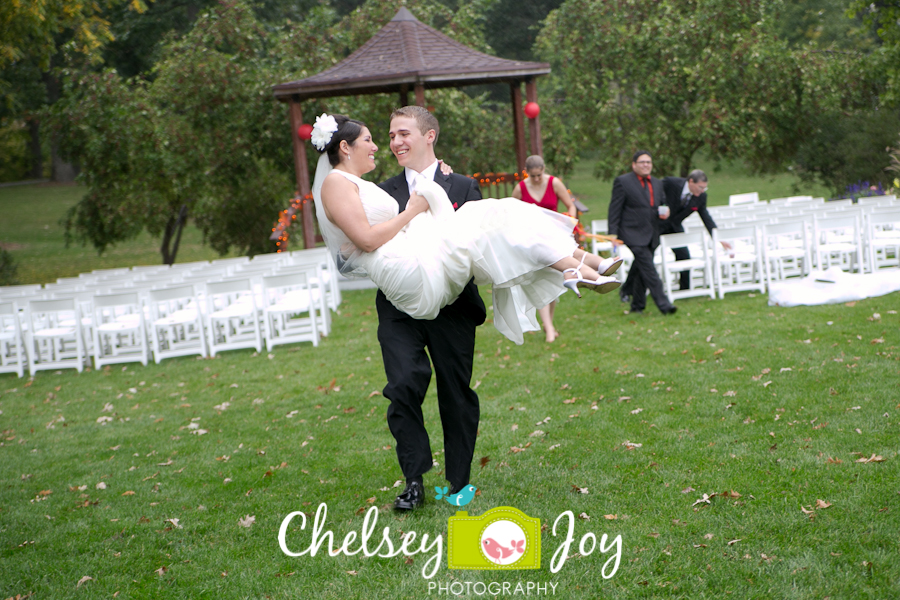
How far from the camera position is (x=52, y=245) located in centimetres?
3409

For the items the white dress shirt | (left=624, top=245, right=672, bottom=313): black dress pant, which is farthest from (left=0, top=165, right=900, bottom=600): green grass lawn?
the white dress shirt

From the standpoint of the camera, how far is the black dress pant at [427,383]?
4.20 metres

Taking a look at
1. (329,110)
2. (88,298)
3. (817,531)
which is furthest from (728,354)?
(329,110)

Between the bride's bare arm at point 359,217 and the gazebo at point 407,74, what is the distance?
11872mm

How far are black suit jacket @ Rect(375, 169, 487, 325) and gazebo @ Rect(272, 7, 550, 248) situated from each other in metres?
11.6

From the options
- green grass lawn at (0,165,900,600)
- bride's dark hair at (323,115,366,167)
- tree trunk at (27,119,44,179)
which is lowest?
green grass lawn at (0,165,900,600)

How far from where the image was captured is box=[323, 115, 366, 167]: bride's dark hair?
4.18 metres

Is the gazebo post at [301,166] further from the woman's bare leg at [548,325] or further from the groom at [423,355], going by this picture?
the groom at [423,355]

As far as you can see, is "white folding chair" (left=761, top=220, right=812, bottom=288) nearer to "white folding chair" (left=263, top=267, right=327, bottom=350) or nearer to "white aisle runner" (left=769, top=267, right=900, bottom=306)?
"white aisle runner" (left=769, top=267, right=900, bottom=306)

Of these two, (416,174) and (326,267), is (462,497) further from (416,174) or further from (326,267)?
(326,267)

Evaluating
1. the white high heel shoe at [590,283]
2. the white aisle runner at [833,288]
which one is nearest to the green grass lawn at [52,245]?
the white aisle runner at [833,288]

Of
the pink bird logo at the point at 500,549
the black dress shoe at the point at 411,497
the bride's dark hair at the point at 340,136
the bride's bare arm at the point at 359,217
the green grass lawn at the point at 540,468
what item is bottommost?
the green grass lawn at the point at 540,468

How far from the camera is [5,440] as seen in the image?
742 centimetres

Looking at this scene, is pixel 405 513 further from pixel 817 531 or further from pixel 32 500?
pixel 32 500
